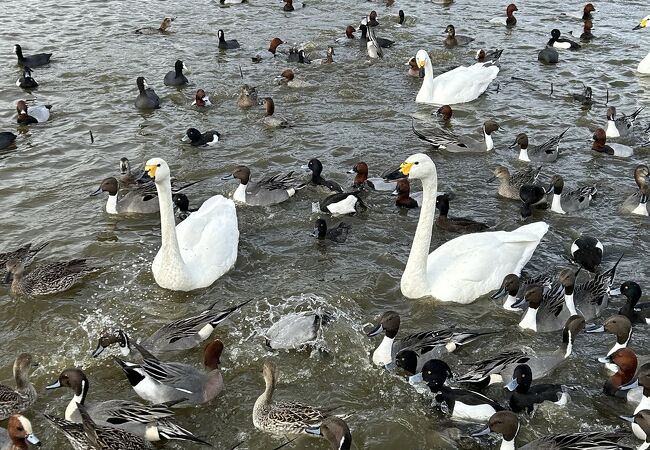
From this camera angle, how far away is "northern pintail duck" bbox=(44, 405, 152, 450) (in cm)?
657

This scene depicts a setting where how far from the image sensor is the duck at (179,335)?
8.05 meters

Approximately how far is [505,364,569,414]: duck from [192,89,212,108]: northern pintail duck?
9.77 m

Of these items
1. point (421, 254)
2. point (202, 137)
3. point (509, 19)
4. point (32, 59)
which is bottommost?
point (421, 254)

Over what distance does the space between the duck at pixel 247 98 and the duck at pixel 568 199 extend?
255 inches

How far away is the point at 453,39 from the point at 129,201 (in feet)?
35.5

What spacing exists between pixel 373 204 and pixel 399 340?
12.4 feet

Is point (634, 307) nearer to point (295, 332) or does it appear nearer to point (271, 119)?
point (295, 332)

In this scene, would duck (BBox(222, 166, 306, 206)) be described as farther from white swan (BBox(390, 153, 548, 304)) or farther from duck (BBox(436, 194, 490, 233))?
white swan (BBox(390, 153, 548, 304))

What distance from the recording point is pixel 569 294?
8820 millimetres

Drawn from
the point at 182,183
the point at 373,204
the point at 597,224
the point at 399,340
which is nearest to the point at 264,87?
the point at 182,183

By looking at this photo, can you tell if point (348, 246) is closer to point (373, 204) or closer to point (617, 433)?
point (373, 204)

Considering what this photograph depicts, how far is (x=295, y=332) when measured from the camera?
26.8 feet

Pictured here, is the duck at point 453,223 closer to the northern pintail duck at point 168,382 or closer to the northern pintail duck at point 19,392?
the northern pintail duck at point 168,382

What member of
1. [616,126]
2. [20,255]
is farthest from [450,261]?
[616,126]
